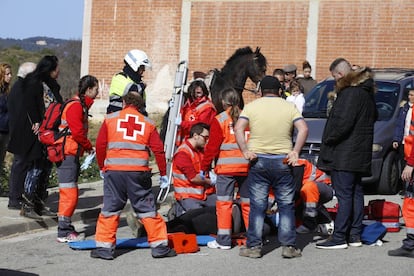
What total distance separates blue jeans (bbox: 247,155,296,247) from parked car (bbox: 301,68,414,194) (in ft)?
16.2

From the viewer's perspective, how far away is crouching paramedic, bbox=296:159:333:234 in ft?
36.4

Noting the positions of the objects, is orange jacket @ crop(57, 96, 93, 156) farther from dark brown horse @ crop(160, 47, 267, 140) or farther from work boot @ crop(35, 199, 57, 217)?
dark brown horse @ crop(160, 47, 267, 140)

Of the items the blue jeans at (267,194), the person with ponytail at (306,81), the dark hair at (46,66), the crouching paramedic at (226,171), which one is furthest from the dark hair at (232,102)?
the person with ponytail at (306,81)

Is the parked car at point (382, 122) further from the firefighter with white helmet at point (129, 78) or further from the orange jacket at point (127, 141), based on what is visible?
the orange jacket at point (127, 141)

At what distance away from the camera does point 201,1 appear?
2770 cm

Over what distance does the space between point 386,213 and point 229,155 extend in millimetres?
2438

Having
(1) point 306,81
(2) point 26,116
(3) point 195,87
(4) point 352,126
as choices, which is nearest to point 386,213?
(4) point 352,126

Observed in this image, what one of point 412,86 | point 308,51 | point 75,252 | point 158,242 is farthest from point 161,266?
point 308,51

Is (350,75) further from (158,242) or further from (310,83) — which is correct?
(310,83)

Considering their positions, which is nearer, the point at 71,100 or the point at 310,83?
the point at 71,100

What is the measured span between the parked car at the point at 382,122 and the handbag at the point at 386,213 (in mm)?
2954

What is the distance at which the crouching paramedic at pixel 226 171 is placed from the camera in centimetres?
1034

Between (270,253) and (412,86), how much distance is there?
7.39 m

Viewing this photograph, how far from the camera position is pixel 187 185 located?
11.7 meters
